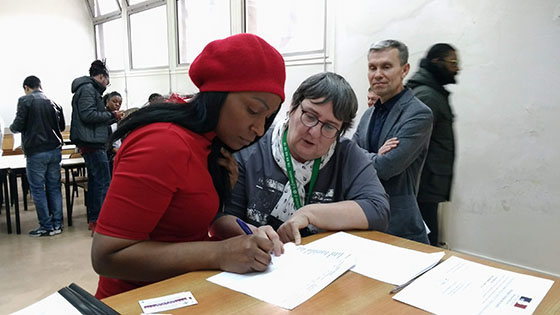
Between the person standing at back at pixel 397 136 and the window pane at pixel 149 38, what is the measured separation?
5.01 meters

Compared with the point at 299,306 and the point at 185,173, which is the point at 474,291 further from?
the point at 185,173

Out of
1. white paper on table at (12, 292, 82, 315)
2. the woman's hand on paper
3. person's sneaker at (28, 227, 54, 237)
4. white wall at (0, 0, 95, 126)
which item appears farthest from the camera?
white wall at (0, 0, 95, 126)

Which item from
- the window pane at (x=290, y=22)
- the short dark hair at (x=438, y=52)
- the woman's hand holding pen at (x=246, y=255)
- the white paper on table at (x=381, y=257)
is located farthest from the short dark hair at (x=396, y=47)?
the window pane at (x=290, y=22)

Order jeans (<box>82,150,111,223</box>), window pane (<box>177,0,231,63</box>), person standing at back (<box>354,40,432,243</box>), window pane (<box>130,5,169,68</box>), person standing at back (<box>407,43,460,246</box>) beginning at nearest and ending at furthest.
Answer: person standing at back (<box>354,40,432,243</box>)
person standing at back (<box>407,43,460,246</box>)
jeans (<box>82,150,111,223</box>)
window pane (<box>177,0,231,63</box>)
window pane (<box>130,5,169,68</box>)

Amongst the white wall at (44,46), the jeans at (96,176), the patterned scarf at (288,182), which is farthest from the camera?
the white wall at (44,46)

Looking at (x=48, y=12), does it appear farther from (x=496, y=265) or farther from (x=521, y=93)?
(x=496, y=265)

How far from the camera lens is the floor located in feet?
9.29

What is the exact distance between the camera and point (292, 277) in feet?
3.03

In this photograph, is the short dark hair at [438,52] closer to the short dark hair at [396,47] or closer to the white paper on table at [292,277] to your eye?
the short dark hair at [396,47]

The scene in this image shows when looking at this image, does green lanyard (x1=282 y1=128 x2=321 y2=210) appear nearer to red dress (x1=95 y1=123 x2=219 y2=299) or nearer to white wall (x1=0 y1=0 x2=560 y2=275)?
red dress (x1=95 y1=123 x2=219 y2=299)

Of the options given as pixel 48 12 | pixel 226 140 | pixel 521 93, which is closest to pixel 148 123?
pixel 226 140

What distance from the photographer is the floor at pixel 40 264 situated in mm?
2832

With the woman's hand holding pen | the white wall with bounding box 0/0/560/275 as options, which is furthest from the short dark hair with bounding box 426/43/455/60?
the woman's hand holding pen

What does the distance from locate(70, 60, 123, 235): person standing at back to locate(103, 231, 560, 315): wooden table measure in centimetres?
365
